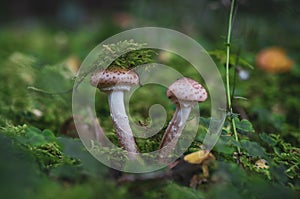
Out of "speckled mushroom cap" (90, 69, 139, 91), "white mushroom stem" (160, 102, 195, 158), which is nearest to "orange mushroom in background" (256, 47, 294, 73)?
"white mushroom stem" (160, 102, 195, 158)

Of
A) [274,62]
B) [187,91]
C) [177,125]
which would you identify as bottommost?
[274,62]

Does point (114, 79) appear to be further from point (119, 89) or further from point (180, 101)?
point (180, 101)

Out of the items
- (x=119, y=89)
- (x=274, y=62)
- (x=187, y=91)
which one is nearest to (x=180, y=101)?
(x=187, y=91)

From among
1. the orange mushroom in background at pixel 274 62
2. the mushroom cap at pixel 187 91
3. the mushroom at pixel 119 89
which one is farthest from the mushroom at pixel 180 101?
the orange mushroom in background at pixel 274 62

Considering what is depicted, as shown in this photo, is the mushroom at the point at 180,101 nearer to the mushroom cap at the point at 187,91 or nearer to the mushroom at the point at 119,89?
the mushroom cap at the point at 187,91

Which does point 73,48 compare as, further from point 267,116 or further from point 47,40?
point 267,116

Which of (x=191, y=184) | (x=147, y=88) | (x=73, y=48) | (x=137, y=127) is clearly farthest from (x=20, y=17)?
(x=191, y=184)

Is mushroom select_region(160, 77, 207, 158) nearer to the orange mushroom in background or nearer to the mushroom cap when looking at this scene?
the mushroom cap
